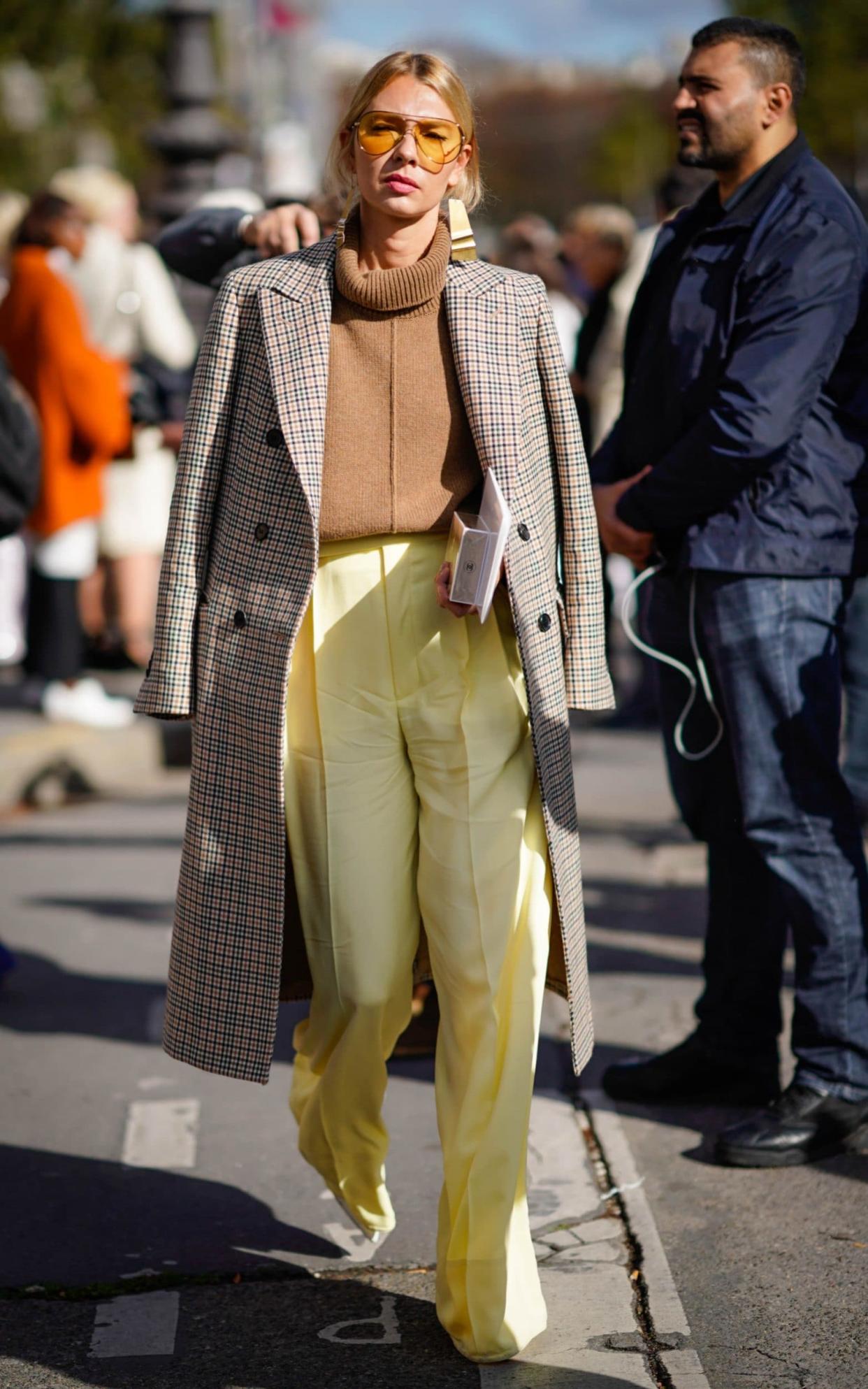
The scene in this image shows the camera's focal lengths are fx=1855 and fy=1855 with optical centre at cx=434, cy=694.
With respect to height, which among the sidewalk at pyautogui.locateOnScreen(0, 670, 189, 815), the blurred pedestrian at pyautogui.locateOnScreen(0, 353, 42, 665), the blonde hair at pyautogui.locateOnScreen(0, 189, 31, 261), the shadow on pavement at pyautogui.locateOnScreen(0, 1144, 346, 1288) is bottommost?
the sidewalk at pyautogui.locateOnScreen(0, 670, 189, 815)

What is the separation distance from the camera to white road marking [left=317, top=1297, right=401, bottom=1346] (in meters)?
3.15

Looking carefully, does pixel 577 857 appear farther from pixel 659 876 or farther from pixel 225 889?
pixel 659 876

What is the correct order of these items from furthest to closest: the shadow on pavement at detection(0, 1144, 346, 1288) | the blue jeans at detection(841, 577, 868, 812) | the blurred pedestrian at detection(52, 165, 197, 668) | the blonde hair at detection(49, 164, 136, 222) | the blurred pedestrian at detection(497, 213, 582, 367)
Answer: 1. the blurred pedestrian at detection(497, 213, 582, 367)
2. the blonde hair at detection(49, 164, 136, 222)
3. the blurred pedestrian at detection(52, 165, 197, 668)
4. the blue jeans at detection(841, 577, 868, 812)
5. the shadow on pavement at detection(0, 1144, 346, 1288)

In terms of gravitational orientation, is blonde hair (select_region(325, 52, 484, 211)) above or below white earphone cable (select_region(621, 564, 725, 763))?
above

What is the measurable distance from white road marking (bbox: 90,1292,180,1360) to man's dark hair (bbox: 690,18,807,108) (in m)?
2.71

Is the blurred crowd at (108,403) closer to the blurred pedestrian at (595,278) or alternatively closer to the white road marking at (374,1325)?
the blurred pedestrian at (595,278)

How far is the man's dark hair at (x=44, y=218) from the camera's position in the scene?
8.30 meters

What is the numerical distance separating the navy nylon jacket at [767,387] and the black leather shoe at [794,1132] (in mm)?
1110

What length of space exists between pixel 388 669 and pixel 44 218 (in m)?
5.84

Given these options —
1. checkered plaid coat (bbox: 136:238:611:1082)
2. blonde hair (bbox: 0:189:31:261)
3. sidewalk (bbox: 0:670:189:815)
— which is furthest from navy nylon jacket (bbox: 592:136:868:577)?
blonde hair (bbox: 0:189:31:261)

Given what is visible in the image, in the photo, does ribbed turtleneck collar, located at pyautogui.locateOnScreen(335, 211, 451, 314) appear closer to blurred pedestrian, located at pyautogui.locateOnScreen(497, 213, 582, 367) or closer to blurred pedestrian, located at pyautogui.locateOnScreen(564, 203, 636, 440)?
blurred pedestrian, located at pyautogui.locateOnScreen(564, 203, 636, 440)

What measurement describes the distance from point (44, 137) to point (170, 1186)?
95.1ft

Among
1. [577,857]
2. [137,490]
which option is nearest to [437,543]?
[577,857]

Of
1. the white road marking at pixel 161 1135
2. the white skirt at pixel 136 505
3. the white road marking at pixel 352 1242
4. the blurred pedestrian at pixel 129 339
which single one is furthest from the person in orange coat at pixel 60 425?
the white road marking at pixel 352 1242
